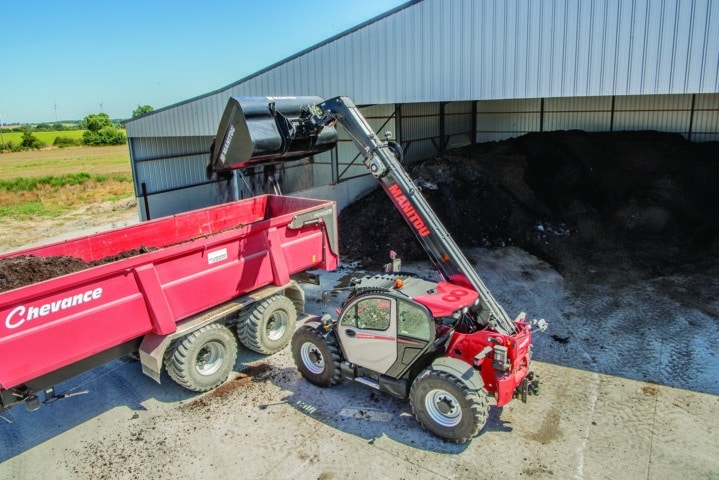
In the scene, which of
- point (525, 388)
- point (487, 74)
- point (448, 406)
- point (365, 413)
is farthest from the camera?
point (487, 74)

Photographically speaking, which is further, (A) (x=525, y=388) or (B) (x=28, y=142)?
(B) (x=28, y=142)

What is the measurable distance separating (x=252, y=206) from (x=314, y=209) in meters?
1.79

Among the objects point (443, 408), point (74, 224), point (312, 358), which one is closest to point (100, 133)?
point (74, 224)

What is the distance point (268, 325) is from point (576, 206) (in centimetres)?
932

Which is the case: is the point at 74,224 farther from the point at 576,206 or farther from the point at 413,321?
the point at 413,321

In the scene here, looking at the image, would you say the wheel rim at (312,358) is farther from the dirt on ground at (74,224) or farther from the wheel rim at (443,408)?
the dirt on ground at (74,224)

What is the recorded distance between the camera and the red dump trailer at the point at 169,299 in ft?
17.9

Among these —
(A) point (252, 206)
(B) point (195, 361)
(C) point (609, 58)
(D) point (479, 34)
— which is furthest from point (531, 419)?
(D) point (479, 34)

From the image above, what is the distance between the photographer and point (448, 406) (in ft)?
18.8

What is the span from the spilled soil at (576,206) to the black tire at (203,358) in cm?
512

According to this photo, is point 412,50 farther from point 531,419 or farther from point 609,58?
point 531,419

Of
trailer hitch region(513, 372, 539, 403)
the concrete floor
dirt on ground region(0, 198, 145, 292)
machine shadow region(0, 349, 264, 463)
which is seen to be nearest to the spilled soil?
the concrete floor

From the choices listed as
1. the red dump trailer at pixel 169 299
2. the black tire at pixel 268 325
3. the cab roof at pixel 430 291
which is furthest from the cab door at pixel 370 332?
the red dump trailer at pixel 169 299

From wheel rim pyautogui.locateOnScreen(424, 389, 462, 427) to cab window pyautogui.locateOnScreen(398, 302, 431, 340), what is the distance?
0.65 m
